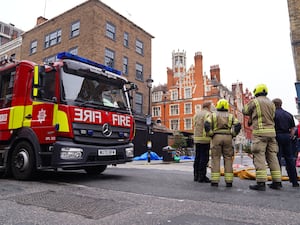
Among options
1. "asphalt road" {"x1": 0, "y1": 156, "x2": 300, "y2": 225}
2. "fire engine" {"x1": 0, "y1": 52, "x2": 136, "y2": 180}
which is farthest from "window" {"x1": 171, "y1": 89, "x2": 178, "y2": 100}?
"asphalt road" {"x1": 0, "y1": 156, "x2": 300, "y2": 225}

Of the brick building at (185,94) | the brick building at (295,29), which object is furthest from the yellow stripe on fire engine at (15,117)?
the brick building at (185,94)

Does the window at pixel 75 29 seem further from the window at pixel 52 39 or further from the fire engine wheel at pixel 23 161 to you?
the fire engine wheel at pixel 23 161

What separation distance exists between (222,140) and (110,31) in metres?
20.6

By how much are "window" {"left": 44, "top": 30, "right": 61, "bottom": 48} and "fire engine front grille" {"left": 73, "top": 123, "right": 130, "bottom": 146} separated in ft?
67.9

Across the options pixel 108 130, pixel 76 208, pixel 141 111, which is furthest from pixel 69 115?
pixel 141 111

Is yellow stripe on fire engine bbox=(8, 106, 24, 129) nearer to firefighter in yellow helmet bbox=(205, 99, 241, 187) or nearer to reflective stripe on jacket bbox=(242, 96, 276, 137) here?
firefighter in yellow helmet bbox=(205, 99, 241, 187)

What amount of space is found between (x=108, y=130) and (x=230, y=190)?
122 inches

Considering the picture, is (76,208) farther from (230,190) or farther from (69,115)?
(230,190)

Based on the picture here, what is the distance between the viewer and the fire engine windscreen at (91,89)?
5852 millimetres

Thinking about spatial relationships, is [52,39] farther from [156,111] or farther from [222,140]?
[156,111]

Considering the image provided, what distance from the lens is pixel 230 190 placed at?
4.91 metres

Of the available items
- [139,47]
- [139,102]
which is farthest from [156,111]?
[139,102]

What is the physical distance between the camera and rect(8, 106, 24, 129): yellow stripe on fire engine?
6293 millimetres

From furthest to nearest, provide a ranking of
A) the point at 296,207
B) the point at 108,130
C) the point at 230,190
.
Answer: the point at 108,130
the point at 230,190
the point at 296,207
